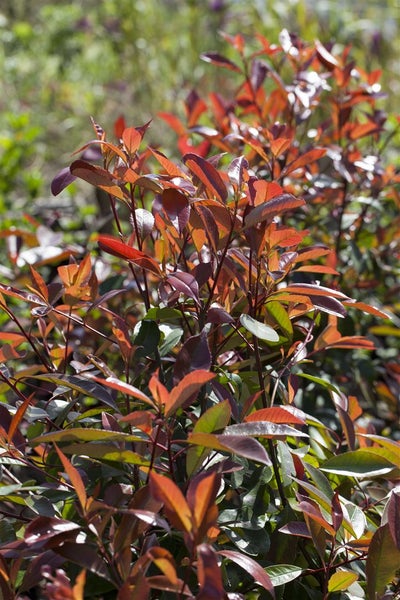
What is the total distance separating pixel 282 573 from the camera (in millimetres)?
988

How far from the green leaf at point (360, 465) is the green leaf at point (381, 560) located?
0.33 ft

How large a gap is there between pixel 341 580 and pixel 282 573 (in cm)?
7

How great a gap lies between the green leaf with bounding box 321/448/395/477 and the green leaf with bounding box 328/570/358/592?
0.13 meters

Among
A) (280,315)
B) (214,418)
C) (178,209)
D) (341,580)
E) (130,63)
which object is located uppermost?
(130,63)

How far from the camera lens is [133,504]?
3.11 feet

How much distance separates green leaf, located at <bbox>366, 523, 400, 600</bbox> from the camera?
0.97m

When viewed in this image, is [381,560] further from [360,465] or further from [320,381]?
[320,381]

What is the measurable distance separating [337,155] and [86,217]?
1.40 meters

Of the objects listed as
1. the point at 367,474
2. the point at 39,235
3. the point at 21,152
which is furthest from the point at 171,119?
the point at 21,152

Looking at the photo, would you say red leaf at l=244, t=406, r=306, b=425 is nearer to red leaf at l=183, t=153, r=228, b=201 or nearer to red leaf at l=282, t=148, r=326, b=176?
red leaf at l=183, t=153, r=228, b=201

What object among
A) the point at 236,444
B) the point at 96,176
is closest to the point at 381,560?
the point at 236,444

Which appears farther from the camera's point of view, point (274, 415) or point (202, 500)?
point (274, 415)

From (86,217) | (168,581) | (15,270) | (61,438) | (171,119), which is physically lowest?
(168,581)

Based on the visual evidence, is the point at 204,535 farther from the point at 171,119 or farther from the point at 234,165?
the point at 171,119
